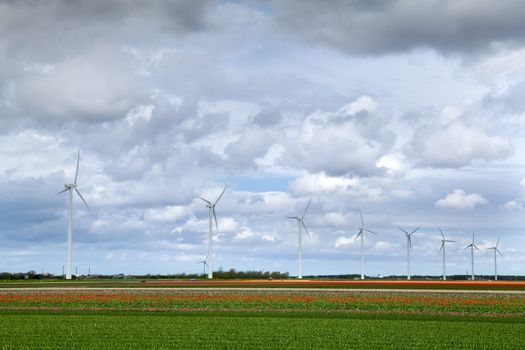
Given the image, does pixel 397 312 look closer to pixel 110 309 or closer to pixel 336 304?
pixel 336 304

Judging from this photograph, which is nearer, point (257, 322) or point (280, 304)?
point (257, 322)

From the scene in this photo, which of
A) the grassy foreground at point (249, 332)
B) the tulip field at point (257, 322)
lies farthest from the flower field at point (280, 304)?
the grassy foreground at point (249, 332)

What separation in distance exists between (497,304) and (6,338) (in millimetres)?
35518

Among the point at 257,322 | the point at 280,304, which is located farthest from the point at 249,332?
the point at 280,304

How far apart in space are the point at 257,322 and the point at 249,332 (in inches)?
210

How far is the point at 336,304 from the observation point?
53500 mm

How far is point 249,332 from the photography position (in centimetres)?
3469

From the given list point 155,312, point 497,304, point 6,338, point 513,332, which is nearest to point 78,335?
point 6,338

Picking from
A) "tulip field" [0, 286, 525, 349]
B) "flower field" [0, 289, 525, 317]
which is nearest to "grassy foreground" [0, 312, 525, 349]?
"tulip field" [0, 286, 525, 349]

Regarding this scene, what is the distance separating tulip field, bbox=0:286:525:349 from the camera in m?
31.3

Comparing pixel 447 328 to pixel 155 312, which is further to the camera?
pixel 155 312

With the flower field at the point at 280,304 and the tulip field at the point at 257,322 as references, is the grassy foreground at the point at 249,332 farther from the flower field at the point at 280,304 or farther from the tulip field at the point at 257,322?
the flower field at the point at 280,304

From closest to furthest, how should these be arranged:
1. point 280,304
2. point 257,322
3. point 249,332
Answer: point 249,332 < point 257,322 < point 280,304

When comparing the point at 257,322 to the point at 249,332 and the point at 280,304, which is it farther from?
the point at 280,304
